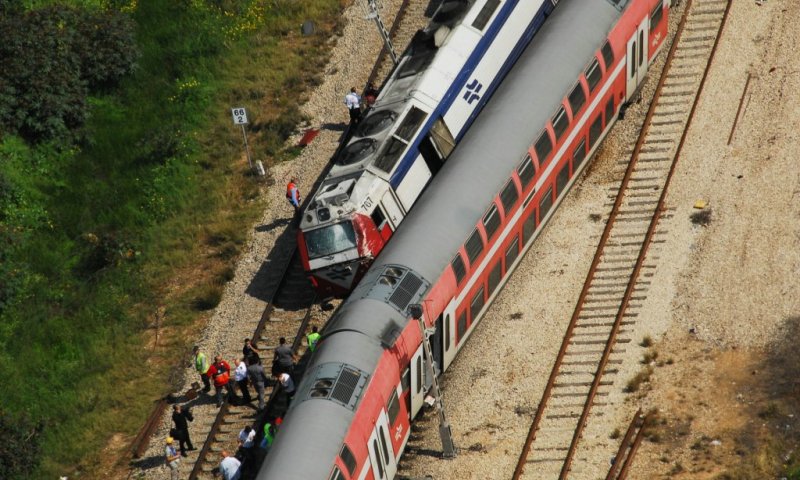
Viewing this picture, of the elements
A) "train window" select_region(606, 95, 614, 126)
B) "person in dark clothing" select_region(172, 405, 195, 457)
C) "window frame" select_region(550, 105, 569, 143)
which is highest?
"train window" select_region(606, 95, 614, 126)

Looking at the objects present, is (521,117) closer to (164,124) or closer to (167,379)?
(167,379)

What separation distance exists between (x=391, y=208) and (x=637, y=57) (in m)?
7.84

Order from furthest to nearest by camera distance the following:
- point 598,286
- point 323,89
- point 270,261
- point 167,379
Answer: point 323,89 → point 270,261 → point 167,379 → point 598,286

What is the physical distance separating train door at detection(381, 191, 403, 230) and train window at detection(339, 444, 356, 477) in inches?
341

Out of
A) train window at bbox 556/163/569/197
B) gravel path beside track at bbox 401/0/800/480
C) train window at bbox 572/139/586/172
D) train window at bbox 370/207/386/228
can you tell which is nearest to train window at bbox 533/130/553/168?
train window at bbox 556/163/569/197

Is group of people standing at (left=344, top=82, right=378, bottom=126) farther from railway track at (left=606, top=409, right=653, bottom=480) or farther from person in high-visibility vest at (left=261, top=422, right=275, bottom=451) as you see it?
railway track at (left=606, top=409, right=653, bottom=480)

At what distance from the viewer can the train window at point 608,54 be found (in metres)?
33.0

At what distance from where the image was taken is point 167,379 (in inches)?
1313

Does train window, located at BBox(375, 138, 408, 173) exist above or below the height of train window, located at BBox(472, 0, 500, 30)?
below

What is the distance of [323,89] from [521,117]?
11460mm

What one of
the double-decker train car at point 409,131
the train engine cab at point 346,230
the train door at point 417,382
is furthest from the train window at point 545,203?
the train door at point 417,382

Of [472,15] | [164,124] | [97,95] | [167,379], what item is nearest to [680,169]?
[472,15]

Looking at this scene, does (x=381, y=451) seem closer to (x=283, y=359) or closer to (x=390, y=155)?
(x=283, y=359)

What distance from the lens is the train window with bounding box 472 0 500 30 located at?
3516cm
